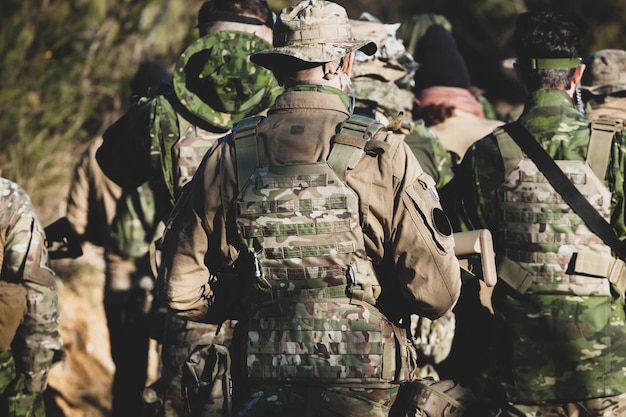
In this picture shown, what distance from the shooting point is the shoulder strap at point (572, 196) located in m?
4.34

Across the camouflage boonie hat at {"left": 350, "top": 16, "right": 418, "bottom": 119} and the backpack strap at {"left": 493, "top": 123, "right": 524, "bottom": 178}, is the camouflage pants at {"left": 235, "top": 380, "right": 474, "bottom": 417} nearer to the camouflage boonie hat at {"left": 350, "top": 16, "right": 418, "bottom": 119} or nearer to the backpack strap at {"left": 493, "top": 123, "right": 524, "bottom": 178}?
the backpack strap at {"left": 493, "top": 123, "right": 524, "bottom": 178}

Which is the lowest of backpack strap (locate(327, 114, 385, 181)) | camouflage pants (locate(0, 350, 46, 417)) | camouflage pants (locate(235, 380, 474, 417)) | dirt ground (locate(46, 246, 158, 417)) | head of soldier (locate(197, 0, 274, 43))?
dirt ground (locate(46, 246, 158, 417))

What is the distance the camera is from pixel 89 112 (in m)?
12.2

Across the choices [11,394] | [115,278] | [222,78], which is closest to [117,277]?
[115,278]

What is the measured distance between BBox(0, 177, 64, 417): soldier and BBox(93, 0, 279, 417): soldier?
59 centimetres

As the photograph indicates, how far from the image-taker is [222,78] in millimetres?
5094

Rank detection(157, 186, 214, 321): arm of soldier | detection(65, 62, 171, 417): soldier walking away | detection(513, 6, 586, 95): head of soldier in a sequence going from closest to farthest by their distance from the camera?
detection(157, 186, 214, 321): arm of soldier → detection(513, 6, 586, 95): head of soldier → detection(65, 62, 171, 417): soldier walking away

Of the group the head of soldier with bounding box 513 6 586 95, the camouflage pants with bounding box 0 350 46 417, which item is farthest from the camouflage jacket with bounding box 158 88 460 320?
the camouflage pants with bounding box 0 350 46 417

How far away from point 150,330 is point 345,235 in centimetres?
307

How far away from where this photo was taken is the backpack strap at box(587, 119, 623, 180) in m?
4.33

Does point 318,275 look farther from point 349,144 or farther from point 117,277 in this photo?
point 117,277

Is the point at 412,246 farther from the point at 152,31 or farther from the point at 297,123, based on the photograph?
the point at 152,31

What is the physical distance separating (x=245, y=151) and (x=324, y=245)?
1.48 ft

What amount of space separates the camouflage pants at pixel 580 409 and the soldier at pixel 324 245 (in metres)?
0.97
